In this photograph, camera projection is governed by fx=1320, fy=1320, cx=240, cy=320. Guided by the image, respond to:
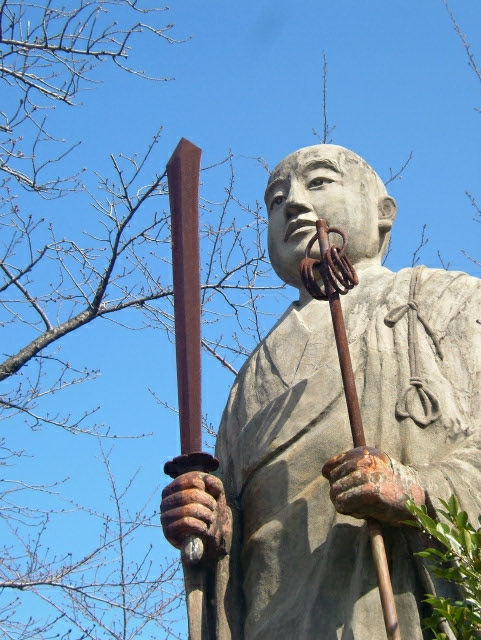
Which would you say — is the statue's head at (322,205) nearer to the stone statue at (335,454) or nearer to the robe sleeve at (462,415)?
the stone statue at (335,454)

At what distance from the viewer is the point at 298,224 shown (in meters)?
5.79

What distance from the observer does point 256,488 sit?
5.08 m

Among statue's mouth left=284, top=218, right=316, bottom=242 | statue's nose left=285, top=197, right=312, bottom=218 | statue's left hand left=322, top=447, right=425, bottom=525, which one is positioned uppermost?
statue's nose left=285, top=197, right=312, bottom=218

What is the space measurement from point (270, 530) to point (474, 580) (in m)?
1.23

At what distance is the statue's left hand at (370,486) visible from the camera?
4344 millimetres

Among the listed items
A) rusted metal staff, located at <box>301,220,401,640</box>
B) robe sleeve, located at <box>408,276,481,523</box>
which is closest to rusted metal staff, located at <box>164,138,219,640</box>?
rusted metal staff, located at <box>301,220,401,640</box>

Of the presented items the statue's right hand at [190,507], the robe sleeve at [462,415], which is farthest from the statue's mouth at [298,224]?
the statue's right hand at [190,507]

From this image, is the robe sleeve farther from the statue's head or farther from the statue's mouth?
the statue's mouth

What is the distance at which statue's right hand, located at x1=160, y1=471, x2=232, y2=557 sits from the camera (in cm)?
468

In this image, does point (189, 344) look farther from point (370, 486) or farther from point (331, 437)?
point (370, 486)

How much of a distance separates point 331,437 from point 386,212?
1.55 metres

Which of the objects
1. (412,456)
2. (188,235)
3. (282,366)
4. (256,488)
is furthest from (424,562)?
(188,235)

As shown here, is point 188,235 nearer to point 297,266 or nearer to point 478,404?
point 297,266

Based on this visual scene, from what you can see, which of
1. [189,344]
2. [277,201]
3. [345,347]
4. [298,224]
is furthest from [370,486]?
[277,201]
